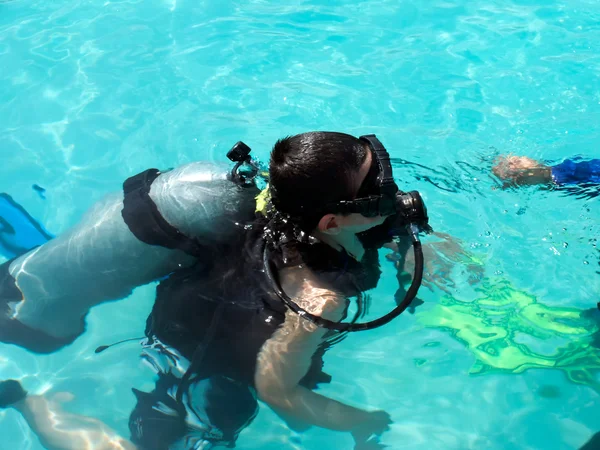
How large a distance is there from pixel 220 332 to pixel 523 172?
2.32 metres

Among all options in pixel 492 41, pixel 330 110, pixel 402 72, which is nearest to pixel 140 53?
pixel 330 110

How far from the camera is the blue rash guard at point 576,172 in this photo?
343cm

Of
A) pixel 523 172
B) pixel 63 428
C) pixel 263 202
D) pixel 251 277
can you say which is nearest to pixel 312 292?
pixel 251 277

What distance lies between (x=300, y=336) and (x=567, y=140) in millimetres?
2849

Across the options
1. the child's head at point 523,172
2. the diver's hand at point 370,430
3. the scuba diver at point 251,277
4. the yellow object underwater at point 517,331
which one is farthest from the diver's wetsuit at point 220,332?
the child's head at point 523,172

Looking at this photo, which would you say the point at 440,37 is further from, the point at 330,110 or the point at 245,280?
the point at 245,280

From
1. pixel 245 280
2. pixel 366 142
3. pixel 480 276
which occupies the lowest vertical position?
pixel 480 276

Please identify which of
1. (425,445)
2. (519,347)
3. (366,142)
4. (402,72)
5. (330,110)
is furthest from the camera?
(402,72)

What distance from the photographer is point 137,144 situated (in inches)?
160

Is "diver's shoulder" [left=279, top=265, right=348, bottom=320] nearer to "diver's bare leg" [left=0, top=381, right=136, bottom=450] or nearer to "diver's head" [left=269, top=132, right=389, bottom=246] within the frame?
"diver's head" [left=269, top=132, right=389, bottom=246]

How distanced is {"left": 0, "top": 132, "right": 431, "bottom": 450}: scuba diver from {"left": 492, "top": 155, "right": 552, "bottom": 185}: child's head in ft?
4.52

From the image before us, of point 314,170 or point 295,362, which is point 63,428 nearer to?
point 295,362

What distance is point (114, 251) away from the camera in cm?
230

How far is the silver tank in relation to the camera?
2.16 m
